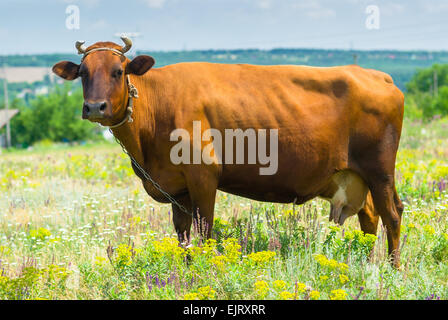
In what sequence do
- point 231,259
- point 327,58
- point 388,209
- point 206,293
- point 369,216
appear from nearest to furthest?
point 206,293 < point 231,259 < point 388,209 < point 369,216 < point 327,58

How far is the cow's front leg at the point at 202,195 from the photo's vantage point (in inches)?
209

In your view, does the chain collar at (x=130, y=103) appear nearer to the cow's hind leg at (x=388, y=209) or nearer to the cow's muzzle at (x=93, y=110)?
the cow's muzzle at (x=93, y=110)

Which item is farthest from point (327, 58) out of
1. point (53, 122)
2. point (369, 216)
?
point (369, 216)

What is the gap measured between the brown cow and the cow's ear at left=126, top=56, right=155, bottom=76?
0.01 metres

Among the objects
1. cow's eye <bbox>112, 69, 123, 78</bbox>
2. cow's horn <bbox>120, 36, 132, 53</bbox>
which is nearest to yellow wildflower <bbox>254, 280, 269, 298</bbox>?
cow's eye <bbox>112, 69, 123, 78</bbox>

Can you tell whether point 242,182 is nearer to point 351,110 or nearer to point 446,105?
point 351,110

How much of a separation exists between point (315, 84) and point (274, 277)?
2.29 meters

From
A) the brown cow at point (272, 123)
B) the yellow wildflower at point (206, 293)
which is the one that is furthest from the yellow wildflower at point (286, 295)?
the brown cow at point (272, 123)

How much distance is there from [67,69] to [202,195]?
1.91 m

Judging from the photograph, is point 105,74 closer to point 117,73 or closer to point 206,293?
point 117,73

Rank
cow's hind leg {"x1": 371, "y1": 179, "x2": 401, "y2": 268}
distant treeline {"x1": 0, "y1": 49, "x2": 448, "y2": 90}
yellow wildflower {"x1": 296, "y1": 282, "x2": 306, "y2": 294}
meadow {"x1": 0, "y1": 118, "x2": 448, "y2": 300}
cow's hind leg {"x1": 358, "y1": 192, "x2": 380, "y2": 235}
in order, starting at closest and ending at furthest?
yellow wildflower {"x1": 296, "y1": 282, "x2": 306, "y2": 294}, meadow {"x1": 0, "y1": 118, "x2": 448, "y2": 300}, cow's hind leg {"x1": 371, "y1": 179, "x2": 401, "y2": 268}, cow's hind leg {"x1": 358, "y1": 192, "x2": 380, "y2": 235}, distant treeline {"x1": 0, "y1": 49, "x2": 448, "y2": 90}

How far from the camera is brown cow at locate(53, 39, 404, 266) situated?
5.38 metres

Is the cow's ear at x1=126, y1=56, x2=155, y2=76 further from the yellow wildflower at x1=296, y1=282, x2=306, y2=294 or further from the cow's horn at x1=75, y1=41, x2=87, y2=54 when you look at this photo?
the yellow wildflower at x1=296, y1=282, x2=306, y2=294

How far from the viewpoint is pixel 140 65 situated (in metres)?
5.35
